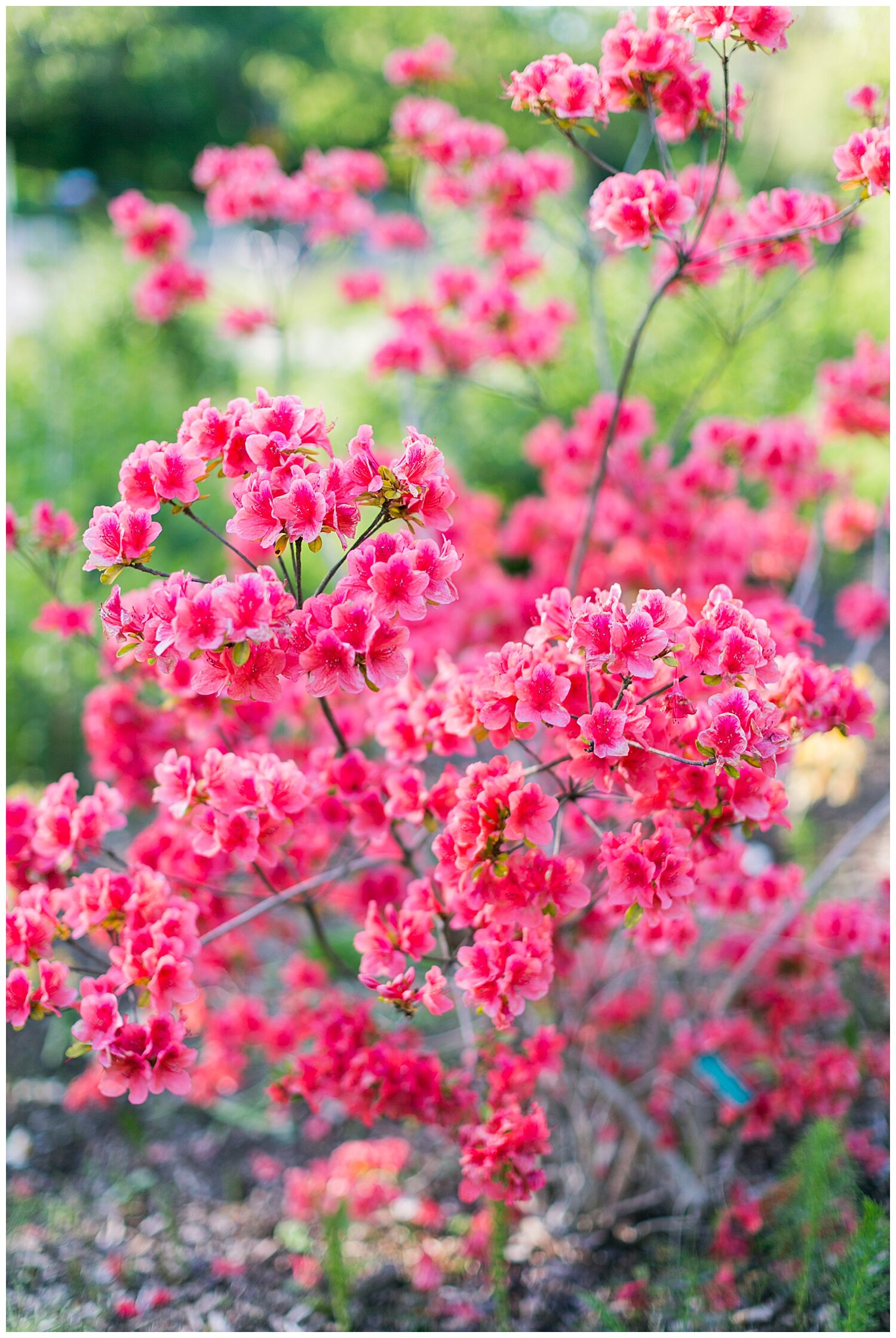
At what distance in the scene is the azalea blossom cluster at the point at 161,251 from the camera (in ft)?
8.05

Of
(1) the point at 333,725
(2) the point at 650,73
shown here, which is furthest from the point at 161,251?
(1) the point at 333,725

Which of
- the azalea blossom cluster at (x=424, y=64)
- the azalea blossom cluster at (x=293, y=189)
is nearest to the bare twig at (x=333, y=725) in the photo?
the azalea blossom cluster at (x=293, y=189)

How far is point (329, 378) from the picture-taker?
5.83m

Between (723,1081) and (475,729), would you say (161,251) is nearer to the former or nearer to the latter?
(475,729)

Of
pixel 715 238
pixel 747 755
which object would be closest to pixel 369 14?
pixel 715 238

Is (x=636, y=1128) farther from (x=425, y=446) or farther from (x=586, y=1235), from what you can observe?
(x=425, y=446)

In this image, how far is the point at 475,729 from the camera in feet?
4.05

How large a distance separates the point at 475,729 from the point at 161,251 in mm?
1932

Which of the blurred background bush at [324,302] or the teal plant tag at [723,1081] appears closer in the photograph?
the teal plant tag at [723,1081]

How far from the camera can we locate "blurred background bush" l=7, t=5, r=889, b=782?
3.99 m

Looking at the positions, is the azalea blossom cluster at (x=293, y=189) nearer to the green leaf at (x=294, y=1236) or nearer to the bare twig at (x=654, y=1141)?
the bare twig at (x=654, y=1141)

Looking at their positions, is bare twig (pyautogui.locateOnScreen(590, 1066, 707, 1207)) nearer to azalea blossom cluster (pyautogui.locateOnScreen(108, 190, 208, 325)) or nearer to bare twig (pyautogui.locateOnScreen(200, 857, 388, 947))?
bare twig (pyautogui.locateOnScreen(200, 857, 388, 947))

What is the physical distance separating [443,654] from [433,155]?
1530 millimetres

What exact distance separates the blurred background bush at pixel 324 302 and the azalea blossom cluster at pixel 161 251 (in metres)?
0.32
